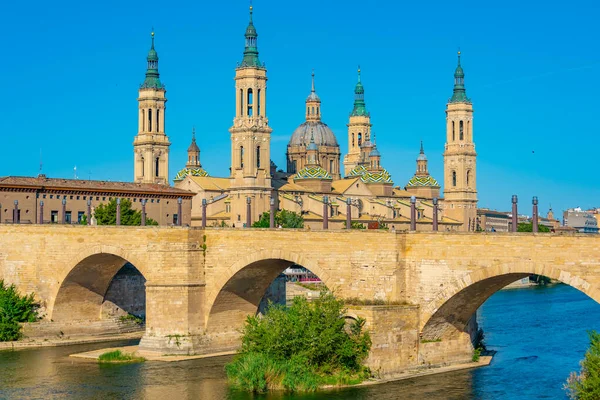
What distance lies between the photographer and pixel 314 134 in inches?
5049

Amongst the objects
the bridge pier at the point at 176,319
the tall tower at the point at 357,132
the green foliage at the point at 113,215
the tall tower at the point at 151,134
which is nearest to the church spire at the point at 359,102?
the tall tower at the point at 357,132

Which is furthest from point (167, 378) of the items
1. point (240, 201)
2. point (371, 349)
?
point (240, 201)

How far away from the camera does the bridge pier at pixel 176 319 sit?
132 ft

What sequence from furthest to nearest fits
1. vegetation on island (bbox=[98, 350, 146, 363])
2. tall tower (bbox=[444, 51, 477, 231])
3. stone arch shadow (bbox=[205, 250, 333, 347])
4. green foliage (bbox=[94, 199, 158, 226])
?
tall tower (bbox=[444, 51, 477, 231])
green foliage (bbox=[94, 199, 158, 226])
vegetation on island (bbox=[98, 350, 146, 363])
stone arch shadow (bbox=[205, 250, 333, 347])

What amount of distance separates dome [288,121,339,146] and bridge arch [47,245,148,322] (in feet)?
262

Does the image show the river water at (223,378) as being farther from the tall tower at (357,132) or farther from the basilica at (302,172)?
the tall tower at (357,132)

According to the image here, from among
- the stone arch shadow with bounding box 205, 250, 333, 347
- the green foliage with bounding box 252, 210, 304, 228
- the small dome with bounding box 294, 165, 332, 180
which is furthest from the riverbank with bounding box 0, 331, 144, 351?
the small dome with bounding box 294, 165, 332, 180

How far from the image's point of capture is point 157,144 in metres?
110

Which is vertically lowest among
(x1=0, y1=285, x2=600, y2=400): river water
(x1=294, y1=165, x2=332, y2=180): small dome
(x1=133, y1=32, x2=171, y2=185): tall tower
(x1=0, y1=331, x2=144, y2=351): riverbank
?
(x1=0, y1=285, x2=600, y2=400): river water

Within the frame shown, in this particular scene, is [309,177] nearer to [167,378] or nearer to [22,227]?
[22,227]

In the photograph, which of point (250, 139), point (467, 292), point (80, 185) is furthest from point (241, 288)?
point (250, 139)

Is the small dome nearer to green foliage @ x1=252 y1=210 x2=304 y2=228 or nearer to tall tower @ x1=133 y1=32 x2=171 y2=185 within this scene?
tall tower @ x1=133 y1=32 x2=171 y2=185

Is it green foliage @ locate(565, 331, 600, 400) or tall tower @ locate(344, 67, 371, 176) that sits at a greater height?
tall tower @ locate(344, 67, 371, 176)

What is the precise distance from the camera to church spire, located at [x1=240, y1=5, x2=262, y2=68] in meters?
99.8
